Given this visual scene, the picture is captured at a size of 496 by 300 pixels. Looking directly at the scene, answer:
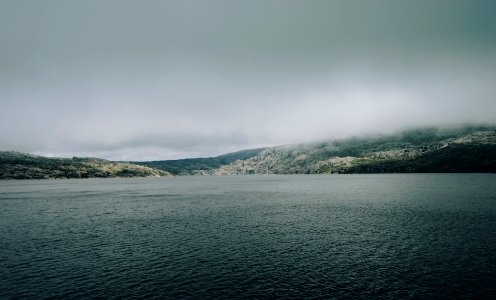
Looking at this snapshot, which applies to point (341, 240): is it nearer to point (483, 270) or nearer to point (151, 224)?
point (483, 270)

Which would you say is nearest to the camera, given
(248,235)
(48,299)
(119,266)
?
(48,299)

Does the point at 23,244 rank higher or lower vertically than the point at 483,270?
higher

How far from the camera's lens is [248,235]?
263 feet

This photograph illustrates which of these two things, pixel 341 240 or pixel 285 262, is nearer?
pixel 285 262

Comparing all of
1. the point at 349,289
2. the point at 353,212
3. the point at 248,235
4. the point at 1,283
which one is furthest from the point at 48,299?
the point at 353,212

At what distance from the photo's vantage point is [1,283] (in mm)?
47594

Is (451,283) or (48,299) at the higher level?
(48,299)

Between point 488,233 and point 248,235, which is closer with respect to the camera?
point 488,233

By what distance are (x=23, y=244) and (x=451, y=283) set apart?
8482 cm

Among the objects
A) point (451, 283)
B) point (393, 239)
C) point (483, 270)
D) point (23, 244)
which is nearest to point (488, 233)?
point (393, 239)

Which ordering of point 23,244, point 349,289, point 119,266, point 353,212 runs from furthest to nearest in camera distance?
1. point 353,212
2. point 23,244
3. point 119,266
4. point 349,289

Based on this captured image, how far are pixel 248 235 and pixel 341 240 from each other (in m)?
22.6

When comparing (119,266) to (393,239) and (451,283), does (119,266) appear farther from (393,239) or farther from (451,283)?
(393,239)

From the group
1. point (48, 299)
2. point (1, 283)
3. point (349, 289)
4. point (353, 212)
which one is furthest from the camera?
point (353, 212)
